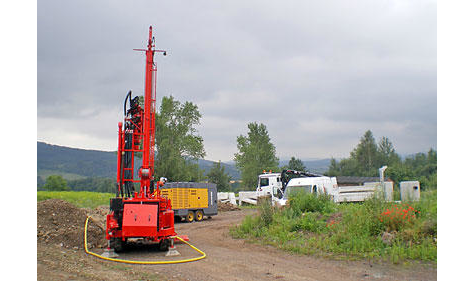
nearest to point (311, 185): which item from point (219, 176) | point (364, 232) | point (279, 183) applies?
point (279, 183)

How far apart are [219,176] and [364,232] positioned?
6231 centimetres

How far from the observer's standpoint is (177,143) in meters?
47.8

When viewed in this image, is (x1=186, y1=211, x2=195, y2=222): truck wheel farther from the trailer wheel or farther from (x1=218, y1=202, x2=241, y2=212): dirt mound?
the trailer wheel

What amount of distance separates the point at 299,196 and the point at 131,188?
778cm

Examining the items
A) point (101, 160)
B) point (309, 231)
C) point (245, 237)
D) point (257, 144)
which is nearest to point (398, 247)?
point (309, 231)

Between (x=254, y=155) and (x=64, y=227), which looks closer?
(x=64, y=227)

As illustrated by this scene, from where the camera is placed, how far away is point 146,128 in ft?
41.4

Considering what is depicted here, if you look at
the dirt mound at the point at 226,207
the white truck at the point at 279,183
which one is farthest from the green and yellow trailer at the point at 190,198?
the dirt mound at the point at 226,207

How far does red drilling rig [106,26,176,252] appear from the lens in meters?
11.2

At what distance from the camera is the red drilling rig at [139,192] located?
1119cm

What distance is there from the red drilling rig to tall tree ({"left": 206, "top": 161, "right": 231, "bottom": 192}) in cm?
5988

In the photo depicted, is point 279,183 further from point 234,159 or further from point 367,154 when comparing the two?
point 367,154

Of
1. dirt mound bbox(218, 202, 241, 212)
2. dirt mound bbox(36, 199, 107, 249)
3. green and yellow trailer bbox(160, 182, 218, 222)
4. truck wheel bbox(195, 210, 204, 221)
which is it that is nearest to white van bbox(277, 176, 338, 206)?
green and yellow trailer bbox(160, 182, 218, 222)
